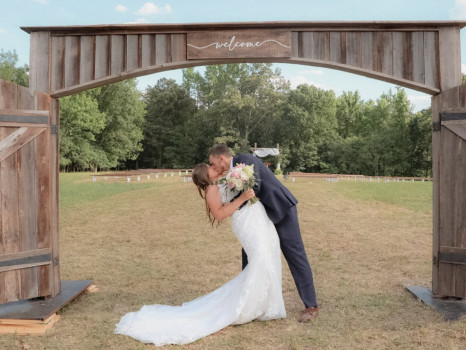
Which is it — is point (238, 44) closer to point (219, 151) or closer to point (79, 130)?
point (219, 151)

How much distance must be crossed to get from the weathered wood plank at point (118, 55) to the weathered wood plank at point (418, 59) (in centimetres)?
380

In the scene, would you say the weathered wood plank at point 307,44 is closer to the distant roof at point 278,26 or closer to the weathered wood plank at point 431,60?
the distant roof at point 278,26

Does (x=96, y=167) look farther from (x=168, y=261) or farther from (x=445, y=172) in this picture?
(x=445, y=172)

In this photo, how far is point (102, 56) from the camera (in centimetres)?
579

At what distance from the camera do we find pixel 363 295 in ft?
20.6

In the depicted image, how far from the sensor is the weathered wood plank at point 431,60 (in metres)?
5.70

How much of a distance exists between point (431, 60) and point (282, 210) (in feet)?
9.29

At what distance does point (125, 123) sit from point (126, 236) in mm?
36339

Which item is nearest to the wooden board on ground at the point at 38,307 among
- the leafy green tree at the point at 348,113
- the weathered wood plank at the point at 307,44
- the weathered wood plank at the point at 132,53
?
the weathered wood plank at the point at 132,53

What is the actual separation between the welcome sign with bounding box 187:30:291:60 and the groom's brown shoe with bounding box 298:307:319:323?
126 inches

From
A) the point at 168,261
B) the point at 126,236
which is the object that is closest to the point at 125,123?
the point at 126,236

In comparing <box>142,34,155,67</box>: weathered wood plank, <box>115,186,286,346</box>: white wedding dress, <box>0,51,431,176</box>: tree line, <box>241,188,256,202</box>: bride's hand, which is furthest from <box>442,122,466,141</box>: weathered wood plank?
<box>0,51,431,176</box>: tree line

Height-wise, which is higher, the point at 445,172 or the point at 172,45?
the point at 172,45

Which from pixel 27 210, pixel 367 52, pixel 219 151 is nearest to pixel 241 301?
pixel 219 151
